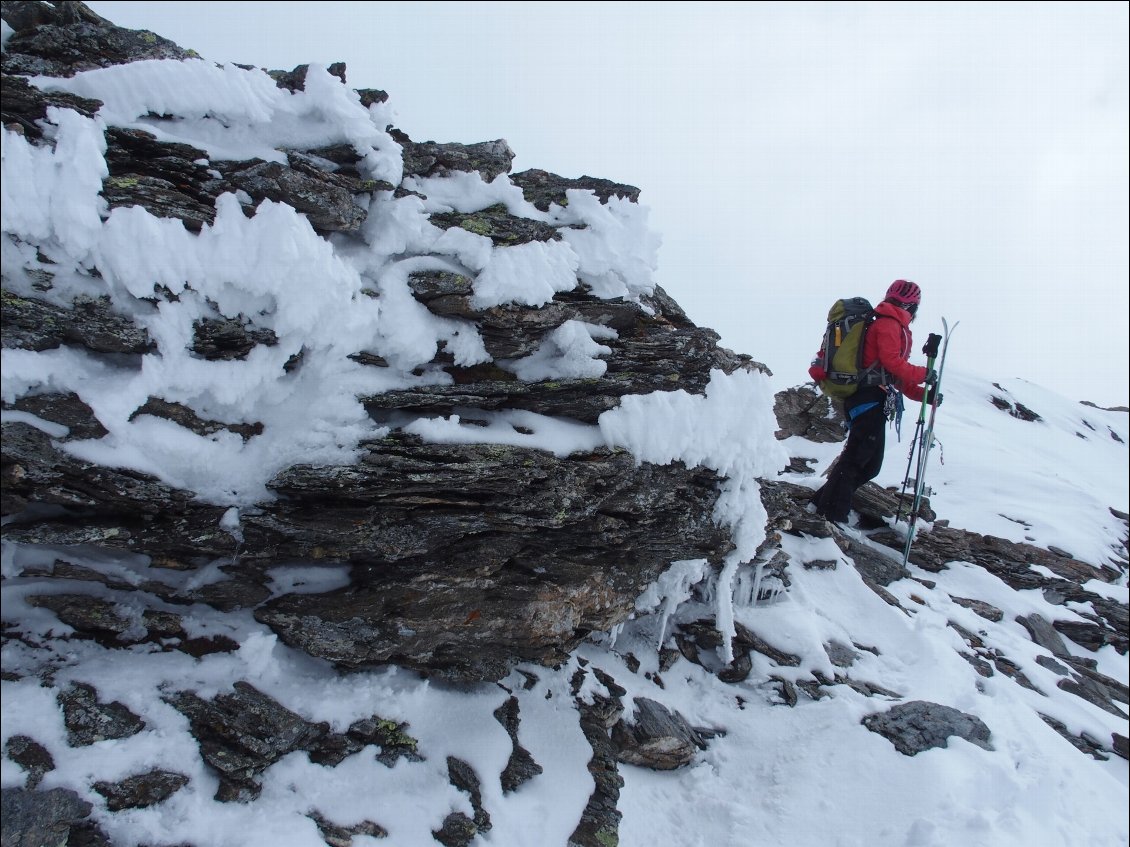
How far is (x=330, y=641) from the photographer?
614 centimetres

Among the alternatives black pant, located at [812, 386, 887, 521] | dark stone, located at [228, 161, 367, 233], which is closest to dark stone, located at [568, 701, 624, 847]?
dark stone, located at [228, 161, 367, 233]

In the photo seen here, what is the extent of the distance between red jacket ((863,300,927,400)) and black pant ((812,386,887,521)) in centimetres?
58

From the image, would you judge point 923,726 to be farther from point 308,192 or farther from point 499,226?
point 308,192

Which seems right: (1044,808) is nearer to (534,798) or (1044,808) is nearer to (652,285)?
(534,798)

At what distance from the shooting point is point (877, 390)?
10.9 metres

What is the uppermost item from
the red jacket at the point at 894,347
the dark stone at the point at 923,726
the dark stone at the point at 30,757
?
the red jacket at the point at 894,347

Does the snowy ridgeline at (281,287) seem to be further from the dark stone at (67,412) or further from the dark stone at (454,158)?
the dark stone at (454,158)

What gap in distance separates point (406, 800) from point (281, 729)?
1.37m

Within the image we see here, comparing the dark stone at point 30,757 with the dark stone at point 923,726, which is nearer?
the dark stone at point 30,757

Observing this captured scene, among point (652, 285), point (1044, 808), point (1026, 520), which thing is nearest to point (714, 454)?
point (652, 285)

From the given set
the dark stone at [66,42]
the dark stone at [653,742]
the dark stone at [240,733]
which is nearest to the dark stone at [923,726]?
the dark stone at [653,742]

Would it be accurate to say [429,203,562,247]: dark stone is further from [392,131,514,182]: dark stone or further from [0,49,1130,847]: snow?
[392,131,514,182]: dark stone

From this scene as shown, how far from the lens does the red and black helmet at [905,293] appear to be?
10172 millimetres

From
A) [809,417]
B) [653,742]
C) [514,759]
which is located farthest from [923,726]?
[809,417]
